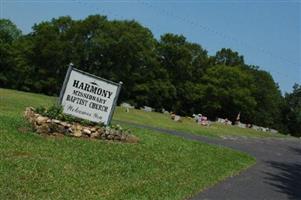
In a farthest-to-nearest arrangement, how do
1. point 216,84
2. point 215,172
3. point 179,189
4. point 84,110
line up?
1. point 216,84
2. point 84,110
3. point 215,172
4. point 179,189

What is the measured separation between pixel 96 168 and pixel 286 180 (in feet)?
20.0

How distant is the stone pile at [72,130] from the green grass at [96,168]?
346 mm

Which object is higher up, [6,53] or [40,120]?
[6,53]

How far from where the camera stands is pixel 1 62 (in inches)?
3324

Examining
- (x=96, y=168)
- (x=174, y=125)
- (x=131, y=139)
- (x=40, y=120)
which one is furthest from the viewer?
(x=174, y=125)

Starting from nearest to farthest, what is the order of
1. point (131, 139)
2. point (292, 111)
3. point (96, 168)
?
point (96, 168), point (131, 139), point (292, 111)

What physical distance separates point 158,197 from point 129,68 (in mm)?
76086

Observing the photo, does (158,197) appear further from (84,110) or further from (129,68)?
(129,68)

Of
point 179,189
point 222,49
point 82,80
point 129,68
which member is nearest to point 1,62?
point 129,68

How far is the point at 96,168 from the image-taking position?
11.5m

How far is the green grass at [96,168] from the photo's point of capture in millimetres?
9141

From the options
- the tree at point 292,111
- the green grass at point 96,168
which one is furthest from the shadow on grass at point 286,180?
the tree at point 292,111

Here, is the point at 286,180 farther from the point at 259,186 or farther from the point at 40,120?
the point at 40,120

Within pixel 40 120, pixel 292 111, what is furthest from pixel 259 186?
pixel 292 111
